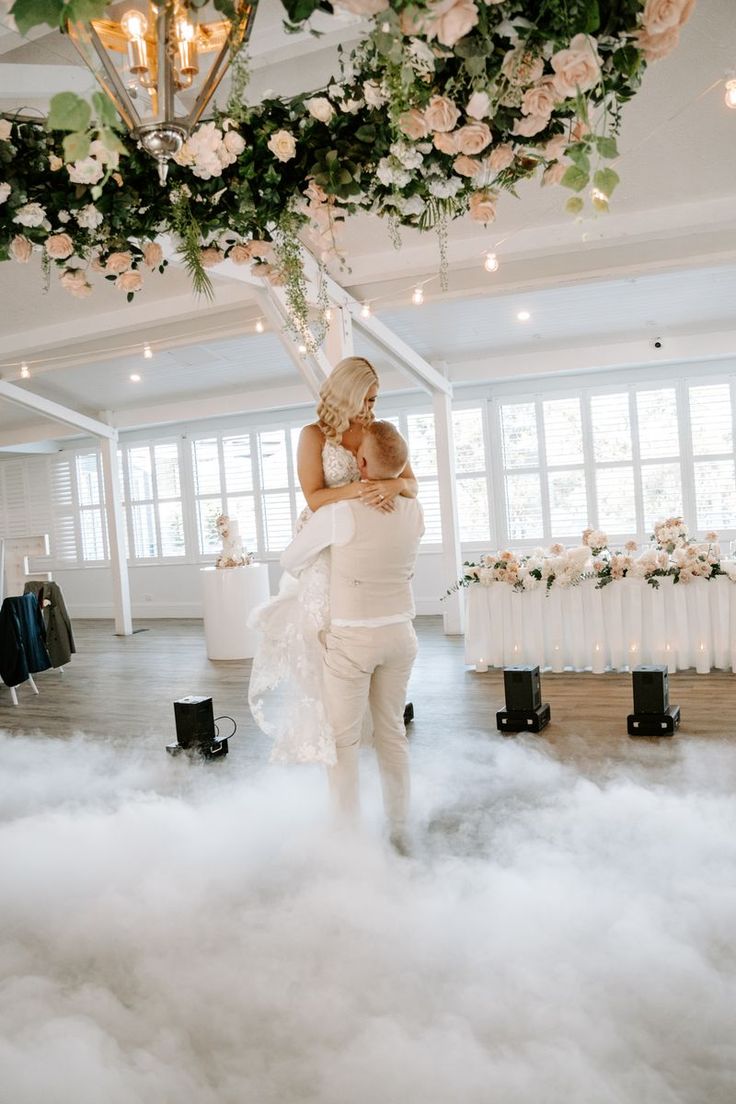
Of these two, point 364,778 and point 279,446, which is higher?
point 279,446

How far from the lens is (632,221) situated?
238 inches

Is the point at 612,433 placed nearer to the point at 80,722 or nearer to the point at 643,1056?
the point at 80,722

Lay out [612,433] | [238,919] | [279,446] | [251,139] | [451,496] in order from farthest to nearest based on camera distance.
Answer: [279,446] < [612,433] < [451,496] < [238,919] < [251,139]

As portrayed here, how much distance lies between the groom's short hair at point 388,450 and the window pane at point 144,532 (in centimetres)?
1213

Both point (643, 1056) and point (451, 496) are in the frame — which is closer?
point (643, 1056)

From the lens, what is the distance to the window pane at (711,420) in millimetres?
10977

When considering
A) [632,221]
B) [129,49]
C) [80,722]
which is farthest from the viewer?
[80,722]

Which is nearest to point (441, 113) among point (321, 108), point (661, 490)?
point (321, 108)

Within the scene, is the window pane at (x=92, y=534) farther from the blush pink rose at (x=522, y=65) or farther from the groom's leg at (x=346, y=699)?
the blush pink rose at (x=522, y=65)

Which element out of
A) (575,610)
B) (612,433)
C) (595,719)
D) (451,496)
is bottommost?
(595,719)

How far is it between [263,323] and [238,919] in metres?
6.33

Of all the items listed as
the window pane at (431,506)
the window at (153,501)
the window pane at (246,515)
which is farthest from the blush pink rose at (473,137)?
the window at (153,501)

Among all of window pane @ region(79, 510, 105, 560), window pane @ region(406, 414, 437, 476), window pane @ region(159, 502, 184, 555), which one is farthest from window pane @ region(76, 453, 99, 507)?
window pane @ region(406, 414, 437, 476)

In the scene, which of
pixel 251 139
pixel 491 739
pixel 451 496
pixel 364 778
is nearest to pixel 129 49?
pixel 251 139
